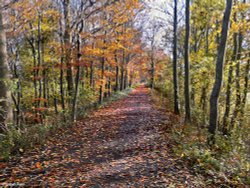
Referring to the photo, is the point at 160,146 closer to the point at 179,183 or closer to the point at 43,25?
the point at 179,183

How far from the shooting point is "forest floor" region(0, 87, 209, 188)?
503cm

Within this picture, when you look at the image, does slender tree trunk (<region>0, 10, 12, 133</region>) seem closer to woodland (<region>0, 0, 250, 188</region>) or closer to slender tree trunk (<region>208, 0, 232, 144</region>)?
woodland (<region>0, 0, 250, 188</region>)

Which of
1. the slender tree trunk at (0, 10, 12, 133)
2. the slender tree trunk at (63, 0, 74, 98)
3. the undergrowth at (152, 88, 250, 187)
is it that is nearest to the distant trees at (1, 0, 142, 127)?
the slender tree trunk at (63, 0, 74, 98)

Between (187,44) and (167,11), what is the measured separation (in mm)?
3161

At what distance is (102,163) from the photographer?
6051 mm

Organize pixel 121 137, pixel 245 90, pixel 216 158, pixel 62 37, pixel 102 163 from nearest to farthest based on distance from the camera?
1. pixel 102 163
2. pixel 216 158
3. pixel 121 137
4. pixel 245 90
5. pixel 62 37

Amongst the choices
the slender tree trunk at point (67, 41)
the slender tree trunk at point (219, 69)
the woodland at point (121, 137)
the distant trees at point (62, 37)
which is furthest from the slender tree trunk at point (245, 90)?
the slender tree trunk at point (67, 41)

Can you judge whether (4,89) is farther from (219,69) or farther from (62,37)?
(62,37)

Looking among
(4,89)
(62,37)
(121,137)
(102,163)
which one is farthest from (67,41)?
(102,163)

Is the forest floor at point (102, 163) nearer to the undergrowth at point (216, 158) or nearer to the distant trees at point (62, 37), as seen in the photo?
the undergrowth at point (216, 158)

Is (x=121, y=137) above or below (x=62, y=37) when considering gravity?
below

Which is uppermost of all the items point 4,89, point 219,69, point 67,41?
point 67,41

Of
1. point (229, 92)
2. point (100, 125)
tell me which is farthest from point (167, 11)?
point (100, 125)

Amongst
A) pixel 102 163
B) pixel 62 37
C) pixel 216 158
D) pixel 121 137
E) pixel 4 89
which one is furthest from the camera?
pixel 62 37
